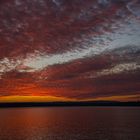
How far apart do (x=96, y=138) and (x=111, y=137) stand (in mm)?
4551

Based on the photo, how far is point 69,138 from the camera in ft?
280

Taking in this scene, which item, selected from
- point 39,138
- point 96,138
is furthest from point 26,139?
point 96,138

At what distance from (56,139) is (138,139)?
21743mm

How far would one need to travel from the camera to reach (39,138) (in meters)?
85.1

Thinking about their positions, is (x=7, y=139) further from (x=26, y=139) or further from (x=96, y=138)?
(x=96, y=138)

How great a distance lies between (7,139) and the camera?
8406 cm

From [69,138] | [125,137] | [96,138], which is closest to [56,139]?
[69,138]

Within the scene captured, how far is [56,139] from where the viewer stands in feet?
274

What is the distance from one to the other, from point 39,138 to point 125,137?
77.6ft

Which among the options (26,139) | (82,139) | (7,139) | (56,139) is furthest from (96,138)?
(7,139)

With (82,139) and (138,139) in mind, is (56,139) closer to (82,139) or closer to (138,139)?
(82,139)

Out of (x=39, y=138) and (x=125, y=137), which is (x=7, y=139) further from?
(x=125, y=137)

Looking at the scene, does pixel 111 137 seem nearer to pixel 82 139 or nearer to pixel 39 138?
pixel 82 139

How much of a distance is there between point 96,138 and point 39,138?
15.6m
